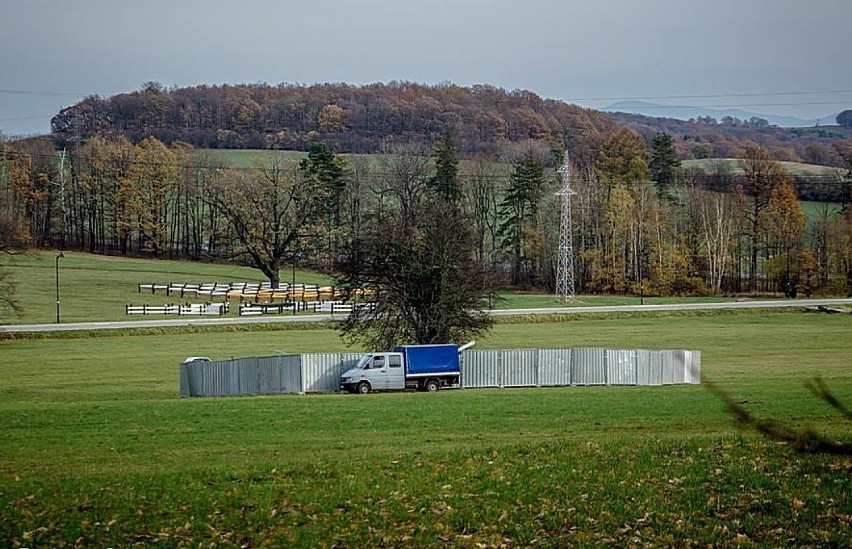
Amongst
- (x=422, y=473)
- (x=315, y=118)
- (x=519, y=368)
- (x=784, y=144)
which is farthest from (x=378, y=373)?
(x=784, y=144)

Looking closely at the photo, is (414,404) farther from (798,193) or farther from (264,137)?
(264,137)

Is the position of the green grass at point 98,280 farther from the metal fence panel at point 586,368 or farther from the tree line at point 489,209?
the metal fence panel at point 586,368

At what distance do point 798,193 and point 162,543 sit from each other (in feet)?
432

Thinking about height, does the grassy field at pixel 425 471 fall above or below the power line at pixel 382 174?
below

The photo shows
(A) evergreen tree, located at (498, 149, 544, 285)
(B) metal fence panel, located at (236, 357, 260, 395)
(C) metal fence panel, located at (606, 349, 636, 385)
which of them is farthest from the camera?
(A) evergreen tree, located at (498, 149, 544, 285)

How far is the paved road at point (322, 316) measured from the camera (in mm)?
67062

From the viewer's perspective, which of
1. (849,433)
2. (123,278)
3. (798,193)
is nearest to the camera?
(849,433)

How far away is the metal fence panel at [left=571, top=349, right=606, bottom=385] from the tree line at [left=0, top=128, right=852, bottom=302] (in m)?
52.8

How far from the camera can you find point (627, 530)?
44.2ft

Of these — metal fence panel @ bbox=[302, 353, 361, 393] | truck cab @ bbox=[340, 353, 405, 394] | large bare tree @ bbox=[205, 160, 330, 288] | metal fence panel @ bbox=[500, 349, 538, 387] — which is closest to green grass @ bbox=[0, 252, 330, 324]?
large bare tree @ bbox=[205, 160, 330, 288]

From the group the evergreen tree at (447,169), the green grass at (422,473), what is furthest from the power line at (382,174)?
the green grass at (422,473)

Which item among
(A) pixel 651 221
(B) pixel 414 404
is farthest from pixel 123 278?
(B) pixel 414 404

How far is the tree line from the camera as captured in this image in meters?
103

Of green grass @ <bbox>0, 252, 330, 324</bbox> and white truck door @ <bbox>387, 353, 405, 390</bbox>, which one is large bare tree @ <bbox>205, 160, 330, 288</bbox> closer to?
green grass @ <bbox>0, 252, 330, 324</bbox>
